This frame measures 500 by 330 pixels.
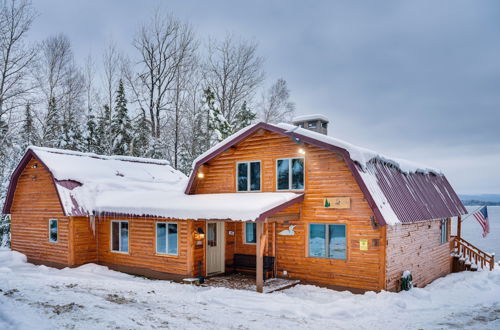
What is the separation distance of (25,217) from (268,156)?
40.7 ft

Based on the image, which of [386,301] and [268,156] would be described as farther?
[268,156]

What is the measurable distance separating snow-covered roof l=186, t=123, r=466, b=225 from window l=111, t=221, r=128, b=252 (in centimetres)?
312

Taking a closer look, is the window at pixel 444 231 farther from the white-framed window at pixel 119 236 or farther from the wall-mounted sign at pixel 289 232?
the white-framed window at pixel 119 236

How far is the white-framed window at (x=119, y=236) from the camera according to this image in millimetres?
15328

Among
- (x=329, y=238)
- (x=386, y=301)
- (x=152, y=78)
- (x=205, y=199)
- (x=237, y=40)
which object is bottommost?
(x=386, y=301)

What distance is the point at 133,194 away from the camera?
16609 millimetres

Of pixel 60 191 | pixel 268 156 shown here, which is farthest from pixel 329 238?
pixel 60 191

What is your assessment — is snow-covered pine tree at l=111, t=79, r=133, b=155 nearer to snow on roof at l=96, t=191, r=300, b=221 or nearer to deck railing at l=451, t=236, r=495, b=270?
snow on roof at l=96, t=191, r=300, b=221

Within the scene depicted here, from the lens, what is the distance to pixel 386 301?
33.0ft

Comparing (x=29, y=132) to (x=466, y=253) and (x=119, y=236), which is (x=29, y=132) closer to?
(x=119, y=236)

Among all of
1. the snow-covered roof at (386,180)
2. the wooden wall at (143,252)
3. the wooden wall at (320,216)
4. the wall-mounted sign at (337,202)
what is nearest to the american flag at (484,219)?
the snow-covered roof at (386,180)

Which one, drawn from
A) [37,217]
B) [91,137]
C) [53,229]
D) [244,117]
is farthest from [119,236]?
[91,137]

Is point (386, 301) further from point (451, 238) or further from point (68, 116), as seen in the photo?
point (68, 116)

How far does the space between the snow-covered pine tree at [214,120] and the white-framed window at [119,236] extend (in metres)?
12.9
